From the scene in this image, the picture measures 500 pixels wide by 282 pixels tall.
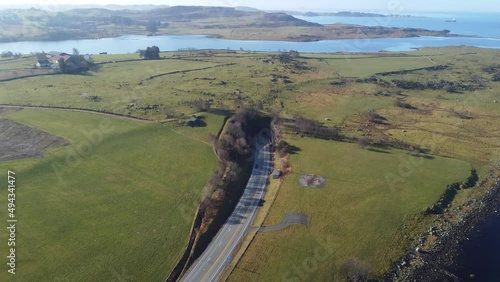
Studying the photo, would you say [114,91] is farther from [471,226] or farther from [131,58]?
[471,226]

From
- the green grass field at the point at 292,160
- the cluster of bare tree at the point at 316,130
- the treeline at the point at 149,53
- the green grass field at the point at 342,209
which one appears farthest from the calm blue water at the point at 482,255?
the treeline at the point at 149,53

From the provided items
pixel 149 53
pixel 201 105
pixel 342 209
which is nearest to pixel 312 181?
pixel 342 209

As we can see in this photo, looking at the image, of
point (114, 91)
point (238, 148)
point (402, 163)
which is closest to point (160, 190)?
point (238, 148)

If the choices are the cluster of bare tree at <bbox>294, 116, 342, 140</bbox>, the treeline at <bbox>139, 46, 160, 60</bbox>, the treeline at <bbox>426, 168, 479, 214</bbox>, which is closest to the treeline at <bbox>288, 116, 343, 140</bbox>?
the cluster of bare tree at <bbox>294, 116, 342, 140</bbox>

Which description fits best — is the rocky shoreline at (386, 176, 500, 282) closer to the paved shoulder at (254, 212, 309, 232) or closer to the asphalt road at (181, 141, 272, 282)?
the paved shoulder at (254, 212, 309, 232)

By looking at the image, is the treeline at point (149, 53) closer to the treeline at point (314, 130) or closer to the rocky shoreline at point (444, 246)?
the treeline at point (314, 130)

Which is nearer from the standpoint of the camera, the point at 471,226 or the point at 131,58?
the point at 471,226

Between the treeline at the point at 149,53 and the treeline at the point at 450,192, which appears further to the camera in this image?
the treeline at the point at 149,53
